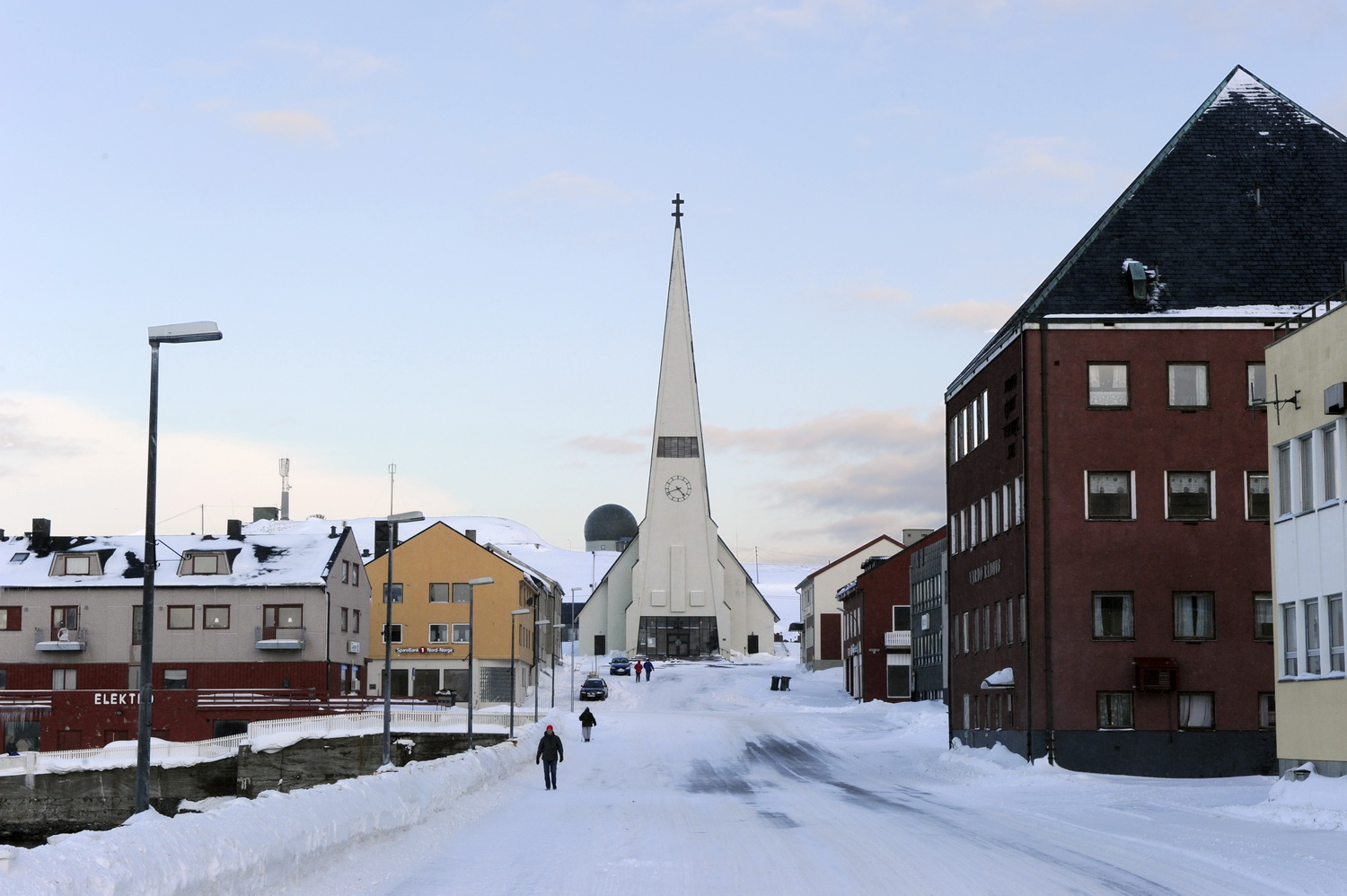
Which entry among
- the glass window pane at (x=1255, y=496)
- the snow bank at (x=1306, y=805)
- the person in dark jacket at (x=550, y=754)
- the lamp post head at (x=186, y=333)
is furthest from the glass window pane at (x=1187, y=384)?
the lamp post head at (x=186, y=333)

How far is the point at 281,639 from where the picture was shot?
78750mm

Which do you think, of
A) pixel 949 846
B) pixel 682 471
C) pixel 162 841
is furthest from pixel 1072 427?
pixel 682 471

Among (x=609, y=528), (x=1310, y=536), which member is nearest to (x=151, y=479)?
(x=1310, y=536)

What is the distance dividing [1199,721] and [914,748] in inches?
630

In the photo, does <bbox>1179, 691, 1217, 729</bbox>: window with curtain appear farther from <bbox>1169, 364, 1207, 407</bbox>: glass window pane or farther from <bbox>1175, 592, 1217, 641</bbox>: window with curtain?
<bbox>1169, 364, 1207, 407</bbox>: glass window pane

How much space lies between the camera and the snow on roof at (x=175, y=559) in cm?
8012

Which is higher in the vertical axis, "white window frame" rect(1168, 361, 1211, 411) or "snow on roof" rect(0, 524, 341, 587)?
"white window frame" rect(1168, 361, 1211, 411)

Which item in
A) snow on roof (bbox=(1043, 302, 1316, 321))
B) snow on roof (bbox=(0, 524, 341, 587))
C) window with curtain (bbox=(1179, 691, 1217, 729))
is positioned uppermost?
snow on roof (bbox=(1043, 302, 1316, 321))

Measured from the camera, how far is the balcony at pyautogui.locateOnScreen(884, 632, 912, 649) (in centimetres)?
9081

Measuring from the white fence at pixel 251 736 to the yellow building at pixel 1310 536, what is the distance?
38.6m

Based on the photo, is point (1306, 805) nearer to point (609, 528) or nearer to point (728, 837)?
point (728, 837)

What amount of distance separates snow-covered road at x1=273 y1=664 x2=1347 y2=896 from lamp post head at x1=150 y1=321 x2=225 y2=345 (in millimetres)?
7432

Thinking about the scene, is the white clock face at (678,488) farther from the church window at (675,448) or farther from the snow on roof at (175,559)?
the snow on roof at (175,559)

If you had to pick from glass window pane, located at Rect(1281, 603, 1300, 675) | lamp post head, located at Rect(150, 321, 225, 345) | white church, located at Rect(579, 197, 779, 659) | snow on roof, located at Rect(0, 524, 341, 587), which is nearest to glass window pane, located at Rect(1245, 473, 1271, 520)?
glass window pane, located at Rect(1281, 603, 1300, 675)
